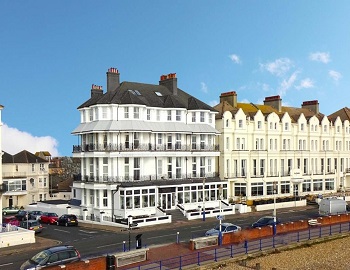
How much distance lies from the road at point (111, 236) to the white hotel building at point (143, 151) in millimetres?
3725

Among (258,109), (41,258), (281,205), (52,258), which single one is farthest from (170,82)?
(41,258)

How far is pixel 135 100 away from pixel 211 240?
1996 centimetres

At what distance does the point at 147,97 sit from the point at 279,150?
20.1 m

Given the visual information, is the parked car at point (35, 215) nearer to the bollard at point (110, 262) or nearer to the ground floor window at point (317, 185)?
the bollard at point (110, 262)

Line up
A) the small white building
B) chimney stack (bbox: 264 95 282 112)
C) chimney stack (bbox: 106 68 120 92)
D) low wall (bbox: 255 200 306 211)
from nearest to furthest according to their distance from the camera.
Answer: chimney stack (bbox: 106 68 120 92) < low wall (bbox: 255 200 306 211) < the small white building < chimney stack (bbox: 264 95 282 112)

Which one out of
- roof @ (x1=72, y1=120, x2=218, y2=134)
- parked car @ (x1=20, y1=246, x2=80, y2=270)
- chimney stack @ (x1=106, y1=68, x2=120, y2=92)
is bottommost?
parked car @ (x1=20, y1=246, x2=80, y2=270)

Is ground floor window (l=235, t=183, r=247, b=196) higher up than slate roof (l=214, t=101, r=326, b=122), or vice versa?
slate roof (l=214, t=101, r=326, b=122)

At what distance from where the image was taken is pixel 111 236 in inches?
1359

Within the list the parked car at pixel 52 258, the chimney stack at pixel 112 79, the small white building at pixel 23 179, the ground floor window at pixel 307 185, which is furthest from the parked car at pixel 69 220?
the ground floor window at pixel 307 185

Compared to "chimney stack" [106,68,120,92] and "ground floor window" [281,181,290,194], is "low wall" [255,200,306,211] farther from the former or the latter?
"chimney stack" [106,68,120,92]

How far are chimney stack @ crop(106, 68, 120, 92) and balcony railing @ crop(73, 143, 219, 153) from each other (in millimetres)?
6830

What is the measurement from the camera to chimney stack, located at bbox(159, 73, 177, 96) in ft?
168

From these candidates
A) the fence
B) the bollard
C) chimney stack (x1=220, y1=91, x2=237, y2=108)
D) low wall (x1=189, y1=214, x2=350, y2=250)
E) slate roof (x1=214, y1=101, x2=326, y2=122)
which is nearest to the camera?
the bollard

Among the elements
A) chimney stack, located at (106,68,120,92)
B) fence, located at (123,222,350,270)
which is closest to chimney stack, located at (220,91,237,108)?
chimney stack, located at (106,68,120,92)
